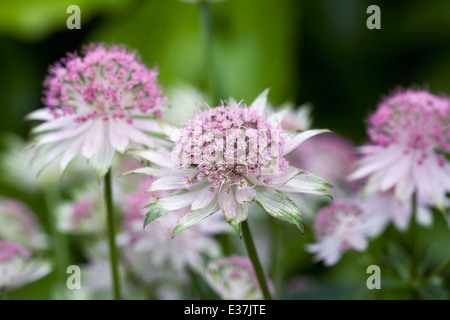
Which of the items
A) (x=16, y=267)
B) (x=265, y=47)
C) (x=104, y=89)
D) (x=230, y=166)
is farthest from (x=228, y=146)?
(x=265, y=47)

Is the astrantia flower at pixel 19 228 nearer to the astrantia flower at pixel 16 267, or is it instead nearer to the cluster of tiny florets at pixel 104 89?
the astrantia flower at pixel 16 267

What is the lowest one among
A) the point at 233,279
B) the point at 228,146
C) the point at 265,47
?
the point at 233,279

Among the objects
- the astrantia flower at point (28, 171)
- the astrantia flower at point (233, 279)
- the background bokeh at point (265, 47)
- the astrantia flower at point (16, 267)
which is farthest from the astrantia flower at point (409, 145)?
the background bokeh at point (265, 47)

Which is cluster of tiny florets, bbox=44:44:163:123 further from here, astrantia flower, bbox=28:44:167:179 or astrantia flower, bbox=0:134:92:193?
astrantia flower, bbox=0:134:92:193

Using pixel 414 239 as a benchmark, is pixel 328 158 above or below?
above

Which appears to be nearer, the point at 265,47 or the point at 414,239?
the point at 414,239

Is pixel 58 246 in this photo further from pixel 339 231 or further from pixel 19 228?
pixel 339 231

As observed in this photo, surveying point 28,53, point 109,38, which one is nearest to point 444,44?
point 109,38
